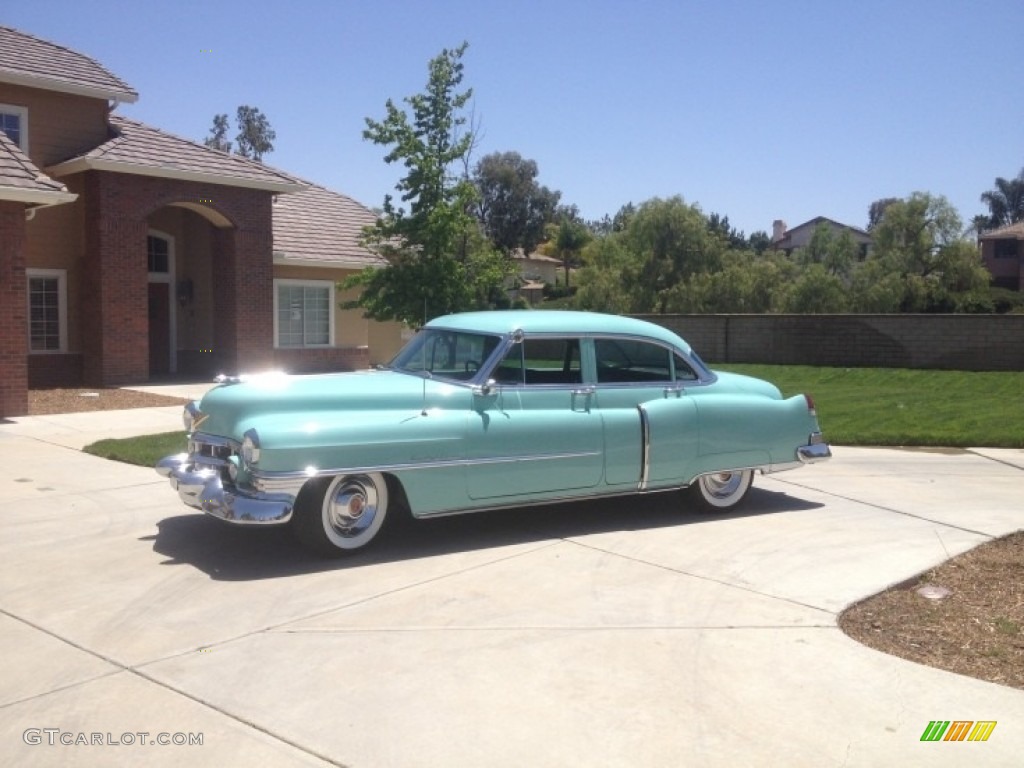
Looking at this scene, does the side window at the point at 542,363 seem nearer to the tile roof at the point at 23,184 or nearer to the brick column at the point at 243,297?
the tile roof at the point at 23,184

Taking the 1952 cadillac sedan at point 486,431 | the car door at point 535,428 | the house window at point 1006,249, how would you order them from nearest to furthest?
the 1952 cadillac sedan at point 486,431, the car door at point 535,428, the house window at point 1006,249

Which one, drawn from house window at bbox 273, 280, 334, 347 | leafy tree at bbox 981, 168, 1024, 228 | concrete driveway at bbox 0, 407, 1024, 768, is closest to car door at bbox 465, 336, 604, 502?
concrete driveway at bbox 0, 407, 1024, 768

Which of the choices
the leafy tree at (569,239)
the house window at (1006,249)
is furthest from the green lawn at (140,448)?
the house window at (1006,249)

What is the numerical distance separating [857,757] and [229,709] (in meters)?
2.56

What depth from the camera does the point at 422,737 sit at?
4.04 metres

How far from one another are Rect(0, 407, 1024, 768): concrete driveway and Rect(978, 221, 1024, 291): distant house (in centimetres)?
5977

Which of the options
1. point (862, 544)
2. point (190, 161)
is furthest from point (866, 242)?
point (862, 544)

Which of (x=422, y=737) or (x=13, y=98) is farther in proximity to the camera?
(x=13, y=98)

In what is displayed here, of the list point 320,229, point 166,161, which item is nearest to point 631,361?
point 166,161

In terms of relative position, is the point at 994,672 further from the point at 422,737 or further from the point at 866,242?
the point at 866,242

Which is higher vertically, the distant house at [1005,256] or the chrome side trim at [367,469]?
the distant house at [1005,256]

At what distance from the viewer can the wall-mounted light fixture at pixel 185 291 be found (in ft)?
74.0

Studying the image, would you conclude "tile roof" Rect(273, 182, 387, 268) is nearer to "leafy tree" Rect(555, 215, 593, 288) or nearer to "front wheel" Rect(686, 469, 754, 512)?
"front wheel" Rect(686, 469, 754, 512)

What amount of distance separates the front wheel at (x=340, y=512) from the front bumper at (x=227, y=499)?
0.49 ft
